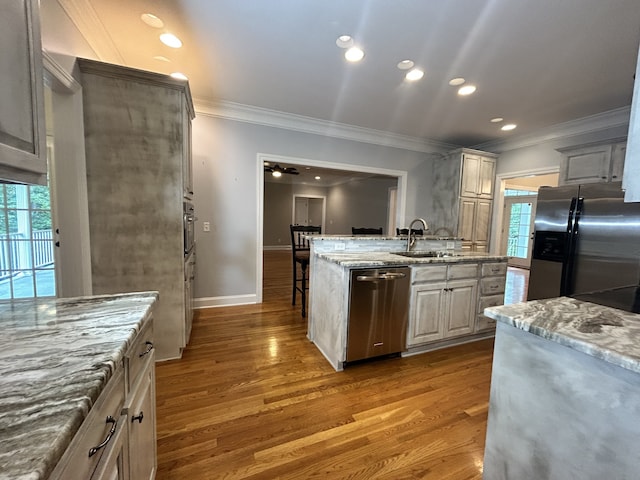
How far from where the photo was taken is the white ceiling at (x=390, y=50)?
1857 mm

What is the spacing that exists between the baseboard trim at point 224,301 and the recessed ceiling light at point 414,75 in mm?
3338

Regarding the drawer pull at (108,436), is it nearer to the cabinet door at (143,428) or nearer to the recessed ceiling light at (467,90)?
the cabinet door at (143,428)

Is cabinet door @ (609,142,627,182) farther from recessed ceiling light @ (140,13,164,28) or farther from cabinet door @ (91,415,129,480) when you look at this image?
recessed ceiling light @ (140,13,164,28)

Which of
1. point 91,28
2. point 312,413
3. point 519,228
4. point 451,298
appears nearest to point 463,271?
point 451,298

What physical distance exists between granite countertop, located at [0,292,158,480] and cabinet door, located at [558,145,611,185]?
4.49 meters

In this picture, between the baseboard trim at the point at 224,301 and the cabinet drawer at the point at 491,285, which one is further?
the baseboard trim at the point at 224,301

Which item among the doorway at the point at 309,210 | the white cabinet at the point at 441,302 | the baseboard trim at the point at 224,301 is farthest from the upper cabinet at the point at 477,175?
the doorway at the point at 309,210

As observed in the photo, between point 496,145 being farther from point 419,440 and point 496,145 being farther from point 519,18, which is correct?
point 419,440

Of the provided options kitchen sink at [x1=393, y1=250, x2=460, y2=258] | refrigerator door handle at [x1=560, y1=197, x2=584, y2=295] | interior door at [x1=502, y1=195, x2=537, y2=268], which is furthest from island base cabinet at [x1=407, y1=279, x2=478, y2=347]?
interior door at [x1=502, y1=195, x2=537, y2=268]

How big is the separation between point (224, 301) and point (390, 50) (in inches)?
138

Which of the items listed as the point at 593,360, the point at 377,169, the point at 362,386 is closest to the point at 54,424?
the point at 593,360

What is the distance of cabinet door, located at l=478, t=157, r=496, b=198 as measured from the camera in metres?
4.52

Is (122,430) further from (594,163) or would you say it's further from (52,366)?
(594,163)

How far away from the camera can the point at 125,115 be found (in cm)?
207
